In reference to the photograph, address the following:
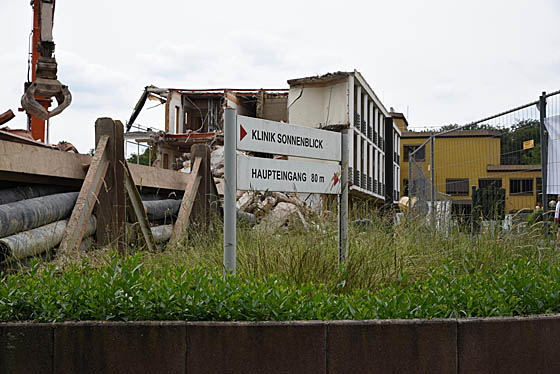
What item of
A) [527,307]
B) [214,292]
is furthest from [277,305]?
[527,307]

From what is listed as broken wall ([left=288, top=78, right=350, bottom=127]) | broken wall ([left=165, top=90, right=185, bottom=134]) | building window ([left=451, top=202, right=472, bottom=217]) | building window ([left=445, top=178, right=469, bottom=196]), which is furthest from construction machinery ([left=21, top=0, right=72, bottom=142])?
broken wall ([left=165, top=90, right=185, bottom=134])

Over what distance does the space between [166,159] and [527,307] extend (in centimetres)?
3589

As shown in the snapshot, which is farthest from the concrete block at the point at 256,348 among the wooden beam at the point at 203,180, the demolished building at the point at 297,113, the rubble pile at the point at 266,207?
the demolished building at the point at 297,113

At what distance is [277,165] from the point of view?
584 cm

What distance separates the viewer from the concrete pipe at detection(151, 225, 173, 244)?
31.4ft

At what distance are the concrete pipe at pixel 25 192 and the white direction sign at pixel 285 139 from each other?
2.82m

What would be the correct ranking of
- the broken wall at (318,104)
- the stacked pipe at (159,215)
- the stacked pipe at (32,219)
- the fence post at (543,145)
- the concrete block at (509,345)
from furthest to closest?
the broken wall at (318,104)
the stacked pipe at (159,215)
the fence post at (543,145)
the stacked pipe at (32,219)
the concrete block at (509,345)

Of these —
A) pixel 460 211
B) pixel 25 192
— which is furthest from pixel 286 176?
pixel 460 211

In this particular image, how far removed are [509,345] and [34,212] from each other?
488 cm

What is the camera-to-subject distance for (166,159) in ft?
128

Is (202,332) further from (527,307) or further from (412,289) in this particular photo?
(527,307)

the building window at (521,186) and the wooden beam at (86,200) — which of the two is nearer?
the wooden beam at (86,200)

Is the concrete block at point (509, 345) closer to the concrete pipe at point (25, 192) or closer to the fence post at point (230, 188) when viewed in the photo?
the fence post at point (230, 188)

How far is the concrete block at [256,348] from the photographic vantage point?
388cm
